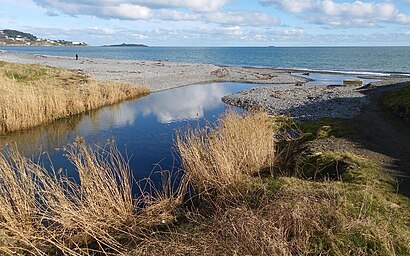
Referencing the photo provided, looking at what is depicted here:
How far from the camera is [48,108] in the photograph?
22.8m

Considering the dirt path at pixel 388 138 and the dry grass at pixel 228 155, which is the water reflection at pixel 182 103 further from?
the dry grass at pixel 228 155

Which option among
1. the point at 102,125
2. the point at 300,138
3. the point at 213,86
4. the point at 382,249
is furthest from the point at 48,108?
the point at 213,86

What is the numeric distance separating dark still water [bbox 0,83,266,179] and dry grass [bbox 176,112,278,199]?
1.44m

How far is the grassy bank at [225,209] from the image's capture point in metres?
6.13

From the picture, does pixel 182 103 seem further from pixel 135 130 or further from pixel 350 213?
pixel 350 213

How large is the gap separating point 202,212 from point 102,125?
15542mm

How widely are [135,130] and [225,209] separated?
14.7 metres

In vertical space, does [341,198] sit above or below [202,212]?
above

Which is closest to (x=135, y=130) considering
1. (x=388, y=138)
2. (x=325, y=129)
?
(x=325, y=129)

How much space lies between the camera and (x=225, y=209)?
27.5ft

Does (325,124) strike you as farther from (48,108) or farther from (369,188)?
(48,108)

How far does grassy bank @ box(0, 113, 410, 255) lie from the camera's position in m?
6.13

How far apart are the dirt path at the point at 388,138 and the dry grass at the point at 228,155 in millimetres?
3923

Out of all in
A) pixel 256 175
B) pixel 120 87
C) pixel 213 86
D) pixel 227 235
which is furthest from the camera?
pixel 213 86
